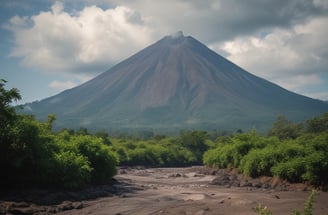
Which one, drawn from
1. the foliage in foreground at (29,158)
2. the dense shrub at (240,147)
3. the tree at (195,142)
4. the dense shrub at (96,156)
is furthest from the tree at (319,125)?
the foliage in foreground at (29,158)

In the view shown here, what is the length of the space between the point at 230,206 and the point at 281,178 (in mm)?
15000

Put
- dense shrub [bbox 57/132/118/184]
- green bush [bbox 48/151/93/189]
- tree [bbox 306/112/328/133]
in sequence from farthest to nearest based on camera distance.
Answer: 1. tree [bbox 306/112/328/133]
2. dense shrub [bbox 57/132/118/184]
3. green bush [bbox 48/151/93/189]

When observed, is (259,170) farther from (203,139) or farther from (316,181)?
(203,139)

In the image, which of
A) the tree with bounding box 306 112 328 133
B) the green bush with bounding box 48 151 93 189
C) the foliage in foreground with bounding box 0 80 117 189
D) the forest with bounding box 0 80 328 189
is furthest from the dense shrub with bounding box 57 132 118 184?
the tree with bounding box 306 112 328 133

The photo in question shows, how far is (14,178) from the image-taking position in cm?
2575

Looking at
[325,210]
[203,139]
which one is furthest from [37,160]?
[203,139]

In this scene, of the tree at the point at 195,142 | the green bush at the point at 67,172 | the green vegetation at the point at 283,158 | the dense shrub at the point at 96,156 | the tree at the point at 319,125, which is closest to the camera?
the green bush at the point at 67,172

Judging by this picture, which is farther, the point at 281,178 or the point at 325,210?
the point at 281,178

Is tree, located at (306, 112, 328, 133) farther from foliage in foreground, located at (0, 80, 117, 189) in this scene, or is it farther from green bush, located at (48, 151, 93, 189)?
green bush, located at (48, 151, 93, 189)

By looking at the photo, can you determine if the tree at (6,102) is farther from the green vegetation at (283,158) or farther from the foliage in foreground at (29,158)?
the green vegetation at (283,158)

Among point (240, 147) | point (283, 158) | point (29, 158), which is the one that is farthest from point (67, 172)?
point (240, 147)

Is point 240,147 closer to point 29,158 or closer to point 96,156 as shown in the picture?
point 96,156

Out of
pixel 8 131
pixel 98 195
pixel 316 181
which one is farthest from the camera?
pixel 316 181

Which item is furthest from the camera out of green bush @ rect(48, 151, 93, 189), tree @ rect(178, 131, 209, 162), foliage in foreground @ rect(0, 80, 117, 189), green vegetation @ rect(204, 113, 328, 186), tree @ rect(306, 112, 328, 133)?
tree @ rect(178, 131, 209, 162)
